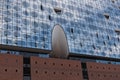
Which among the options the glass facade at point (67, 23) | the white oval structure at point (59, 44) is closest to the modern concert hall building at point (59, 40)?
the glass facade at point (67, 23)

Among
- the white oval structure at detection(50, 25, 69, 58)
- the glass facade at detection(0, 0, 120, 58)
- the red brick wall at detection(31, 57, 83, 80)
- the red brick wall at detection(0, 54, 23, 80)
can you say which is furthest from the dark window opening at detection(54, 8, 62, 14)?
the red brick wall at detection(0, 54, 23, 80)

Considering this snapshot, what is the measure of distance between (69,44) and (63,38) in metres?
1.33

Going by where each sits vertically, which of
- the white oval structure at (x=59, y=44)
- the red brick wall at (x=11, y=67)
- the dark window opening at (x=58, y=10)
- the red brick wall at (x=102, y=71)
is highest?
the dark window opening at (x=58, y=10)

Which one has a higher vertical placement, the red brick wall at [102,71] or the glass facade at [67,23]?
the glass facade at [67,23]

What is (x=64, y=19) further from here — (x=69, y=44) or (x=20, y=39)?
(x=20, y=39)

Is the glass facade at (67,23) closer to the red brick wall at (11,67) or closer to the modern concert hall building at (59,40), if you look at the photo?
the modern concert hall building at (59,40)

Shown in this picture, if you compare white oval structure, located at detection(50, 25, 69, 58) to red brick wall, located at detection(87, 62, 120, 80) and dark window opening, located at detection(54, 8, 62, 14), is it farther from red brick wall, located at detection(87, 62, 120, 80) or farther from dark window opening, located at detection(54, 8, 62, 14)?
red brick wall, located at detection(87, 62, 120, 80)

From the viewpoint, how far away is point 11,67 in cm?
3117

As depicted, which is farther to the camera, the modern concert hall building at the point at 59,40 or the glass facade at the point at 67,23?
the glass facade at the point at 67,23

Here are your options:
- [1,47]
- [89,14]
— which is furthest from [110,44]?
[1,47]

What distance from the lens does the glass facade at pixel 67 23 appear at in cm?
3457

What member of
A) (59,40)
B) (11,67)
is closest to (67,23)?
(59,40)

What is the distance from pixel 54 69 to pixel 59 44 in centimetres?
507

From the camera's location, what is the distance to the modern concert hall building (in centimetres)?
3325
